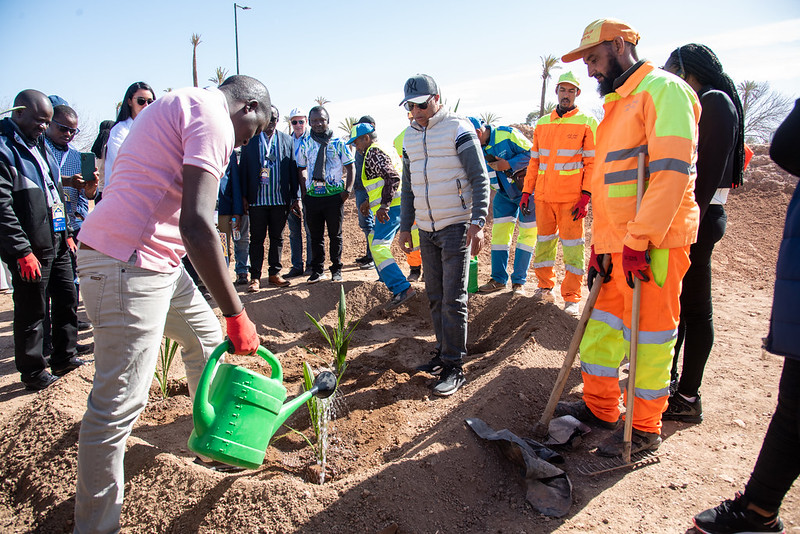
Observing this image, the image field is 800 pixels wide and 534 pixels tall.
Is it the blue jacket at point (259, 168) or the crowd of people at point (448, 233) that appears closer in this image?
the crowd of people at point (448, 233)

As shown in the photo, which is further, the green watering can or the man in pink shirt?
the man in pink shirt

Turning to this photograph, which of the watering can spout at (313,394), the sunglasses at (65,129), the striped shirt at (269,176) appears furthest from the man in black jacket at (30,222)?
the watering can spout at (313,394)

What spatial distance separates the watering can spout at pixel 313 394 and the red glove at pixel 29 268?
2.75 metres

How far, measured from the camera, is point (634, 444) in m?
2.61

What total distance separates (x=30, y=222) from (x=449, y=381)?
3330 mm

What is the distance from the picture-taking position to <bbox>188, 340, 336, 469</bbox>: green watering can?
1.78m

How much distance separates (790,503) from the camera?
2.33 meters

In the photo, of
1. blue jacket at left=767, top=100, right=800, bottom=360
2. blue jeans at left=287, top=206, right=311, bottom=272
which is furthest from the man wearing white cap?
blue jacket at left=767, top=100, right=800, bottom=360

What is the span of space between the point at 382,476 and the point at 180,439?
147 cm

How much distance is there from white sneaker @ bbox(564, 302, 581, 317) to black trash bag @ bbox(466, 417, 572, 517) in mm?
2337

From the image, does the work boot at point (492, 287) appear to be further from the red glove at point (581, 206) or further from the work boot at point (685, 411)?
the work boot at point (685, 411)

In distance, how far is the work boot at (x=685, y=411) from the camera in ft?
10.1

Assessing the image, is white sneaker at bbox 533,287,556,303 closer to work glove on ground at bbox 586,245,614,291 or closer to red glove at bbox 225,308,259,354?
work glove on ground at bbox 586,245,614,291

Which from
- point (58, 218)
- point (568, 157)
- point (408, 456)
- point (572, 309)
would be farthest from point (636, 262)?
point (58, 218)
